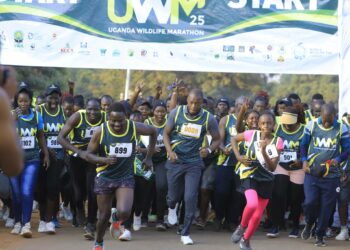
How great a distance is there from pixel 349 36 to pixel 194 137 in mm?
3720

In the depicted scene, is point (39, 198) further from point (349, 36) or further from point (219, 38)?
point (349, 36)

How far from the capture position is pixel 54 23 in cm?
1267

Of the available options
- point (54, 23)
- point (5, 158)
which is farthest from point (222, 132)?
point (5, 158)

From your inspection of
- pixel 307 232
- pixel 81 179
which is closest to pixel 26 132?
pixel 81 179

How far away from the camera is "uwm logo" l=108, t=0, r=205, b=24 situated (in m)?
12.6

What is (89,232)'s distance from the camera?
34.1ft

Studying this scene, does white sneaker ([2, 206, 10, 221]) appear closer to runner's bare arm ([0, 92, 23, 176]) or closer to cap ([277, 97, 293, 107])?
cap ([277, 97, 293, 107])

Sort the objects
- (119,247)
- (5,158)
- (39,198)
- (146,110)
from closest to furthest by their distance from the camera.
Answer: (5,158) → (119,247) → (39,198) → (146,110)

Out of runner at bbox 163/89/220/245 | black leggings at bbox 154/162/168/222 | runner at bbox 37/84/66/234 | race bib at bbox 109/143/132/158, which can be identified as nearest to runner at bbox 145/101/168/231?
black leggings at bbox 154/162/168/222

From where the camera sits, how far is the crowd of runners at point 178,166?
30.0 feet

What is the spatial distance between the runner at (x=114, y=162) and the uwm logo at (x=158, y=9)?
12.8ft

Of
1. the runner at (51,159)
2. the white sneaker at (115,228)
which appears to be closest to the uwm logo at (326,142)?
the white sneaker at (115,228)

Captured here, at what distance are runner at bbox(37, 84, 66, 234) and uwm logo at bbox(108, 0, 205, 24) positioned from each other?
7.28ft

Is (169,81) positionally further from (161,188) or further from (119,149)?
(119,149)
